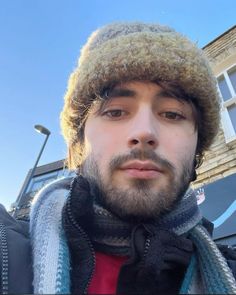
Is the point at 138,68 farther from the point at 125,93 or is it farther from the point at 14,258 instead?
the point at 14,258

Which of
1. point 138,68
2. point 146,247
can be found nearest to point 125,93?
point 138,68

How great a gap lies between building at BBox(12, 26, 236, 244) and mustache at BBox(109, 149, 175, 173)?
86cm

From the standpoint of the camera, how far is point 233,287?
1.15 metres

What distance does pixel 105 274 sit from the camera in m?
1.17

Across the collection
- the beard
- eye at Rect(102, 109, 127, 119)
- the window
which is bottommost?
the beard

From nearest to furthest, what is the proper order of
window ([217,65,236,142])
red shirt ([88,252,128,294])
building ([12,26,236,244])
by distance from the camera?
1. red shirt ([88,252,128,294])
2. building ([12,26,236,244])
3. window ([217,65,236,142])

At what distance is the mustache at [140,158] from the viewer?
1309 mm

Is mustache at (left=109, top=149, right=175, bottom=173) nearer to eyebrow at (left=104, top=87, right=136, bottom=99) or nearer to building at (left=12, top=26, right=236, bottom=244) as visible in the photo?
eyebrow at (left=104, top=87, right=136, bottom=99)

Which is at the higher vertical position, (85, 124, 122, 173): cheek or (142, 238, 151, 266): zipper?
(85, 124, 122, 173): cheek

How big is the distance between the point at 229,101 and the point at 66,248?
4.96m

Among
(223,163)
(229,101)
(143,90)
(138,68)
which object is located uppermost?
(229,101)

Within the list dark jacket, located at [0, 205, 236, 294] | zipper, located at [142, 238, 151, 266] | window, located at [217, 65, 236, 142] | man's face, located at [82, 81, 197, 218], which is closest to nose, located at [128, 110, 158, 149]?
man's face, located at [82, 81, 197, 218]

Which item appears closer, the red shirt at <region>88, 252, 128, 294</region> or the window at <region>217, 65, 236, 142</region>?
the red shirt at <region>88, 252, 128, 294</region>

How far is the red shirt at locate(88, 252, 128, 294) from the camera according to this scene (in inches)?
43.5
